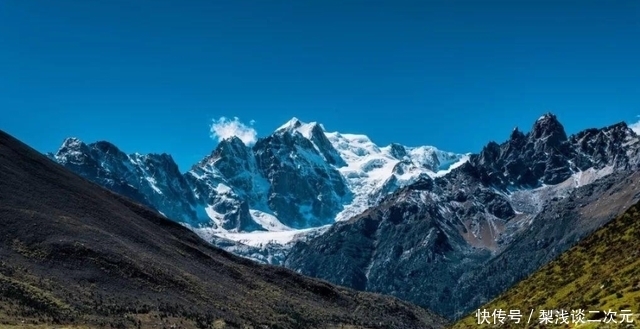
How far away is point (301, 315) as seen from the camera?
628 feet

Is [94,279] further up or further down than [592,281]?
further up

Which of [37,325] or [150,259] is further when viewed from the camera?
[150,259]

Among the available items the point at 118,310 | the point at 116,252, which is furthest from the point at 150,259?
the point at 118,310

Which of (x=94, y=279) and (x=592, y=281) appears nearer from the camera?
(x=592, y=281)

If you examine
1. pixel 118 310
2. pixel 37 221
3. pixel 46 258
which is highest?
pixel 37 221

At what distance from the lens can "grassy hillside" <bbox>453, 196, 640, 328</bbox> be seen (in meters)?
41.7

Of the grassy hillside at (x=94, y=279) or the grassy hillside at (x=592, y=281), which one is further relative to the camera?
the grassy hillside at (x=94, y=279)

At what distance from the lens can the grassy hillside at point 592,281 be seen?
137 ft

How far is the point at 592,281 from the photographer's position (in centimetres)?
5109

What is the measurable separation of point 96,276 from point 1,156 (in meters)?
74.0

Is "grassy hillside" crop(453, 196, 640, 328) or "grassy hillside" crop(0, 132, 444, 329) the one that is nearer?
"grassy hillside" crop(453, 196, 640, 328)

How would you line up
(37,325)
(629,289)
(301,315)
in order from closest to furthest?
(629,289), (37,325), (301,315)

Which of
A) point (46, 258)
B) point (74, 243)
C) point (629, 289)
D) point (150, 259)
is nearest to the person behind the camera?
point (629, 289)

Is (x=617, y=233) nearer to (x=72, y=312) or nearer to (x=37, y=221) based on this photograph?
(x=72, y=312)
